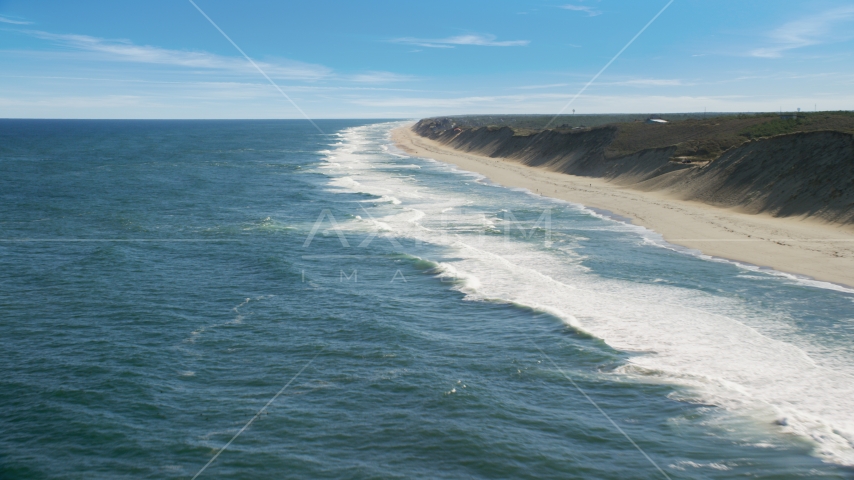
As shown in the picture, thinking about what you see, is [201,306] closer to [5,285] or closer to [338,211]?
[5,285]

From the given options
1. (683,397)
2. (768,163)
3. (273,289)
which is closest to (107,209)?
(273,289)

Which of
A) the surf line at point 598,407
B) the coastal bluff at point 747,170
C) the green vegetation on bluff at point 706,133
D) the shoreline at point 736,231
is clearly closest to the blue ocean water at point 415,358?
the surf line at point 598,407

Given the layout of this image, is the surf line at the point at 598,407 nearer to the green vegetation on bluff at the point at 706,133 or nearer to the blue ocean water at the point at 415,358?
the blue ocean water at the point at 415,358

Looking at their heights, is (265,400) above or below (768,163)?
below

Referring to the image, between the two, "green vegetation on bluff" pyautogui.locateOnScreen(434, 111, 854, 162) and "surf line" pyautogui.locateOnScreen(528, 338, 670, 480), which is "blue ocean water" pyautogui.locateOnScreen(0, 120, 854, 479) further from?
"green vegetation on bluff" pyautogui.locateOnScreen(434, 111, 854, 162)

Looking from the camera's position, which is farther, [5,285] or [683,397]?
[5,285]
